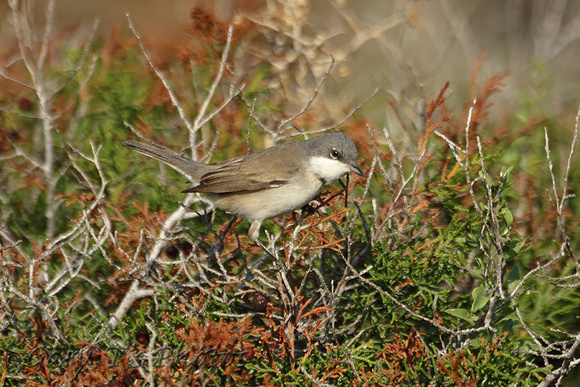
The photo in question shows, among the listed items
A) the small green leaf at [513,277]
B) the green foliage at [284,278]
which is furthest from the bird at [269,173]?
the small green leaf at [513,277]

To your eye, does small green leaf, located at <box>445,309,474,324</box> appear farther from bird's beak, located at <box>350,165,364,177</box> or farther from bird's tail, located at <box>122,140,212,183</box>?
bird's tail, located at <box>122,140,212,183</box>

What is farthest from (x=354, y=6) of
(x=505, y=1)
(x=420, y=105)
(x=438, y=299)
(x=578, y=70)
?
(x=438, y=299)

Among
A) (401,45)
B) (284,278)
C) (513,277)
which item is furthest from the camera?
(401,45)

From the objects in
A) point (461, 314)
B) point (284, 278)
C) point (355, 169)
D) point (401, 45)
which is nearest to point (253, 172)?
point (355, 169)

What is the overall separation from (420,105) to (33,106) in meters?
3.28

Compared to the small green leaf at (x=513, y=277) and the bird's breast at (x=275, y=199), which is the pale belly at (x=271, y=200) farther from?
the small green leaf at (x=513, y=277)

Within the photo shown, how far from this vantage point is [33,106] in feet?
15.7

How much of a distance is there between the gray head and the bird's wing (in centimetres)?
18

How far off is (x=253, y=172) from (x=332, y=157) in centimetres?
70

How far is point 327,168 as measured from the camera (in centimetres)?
392

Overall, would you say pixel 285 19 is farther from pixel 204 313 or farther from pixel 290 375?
pixel 290 375

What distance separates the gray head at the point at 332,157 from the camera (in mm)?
3791

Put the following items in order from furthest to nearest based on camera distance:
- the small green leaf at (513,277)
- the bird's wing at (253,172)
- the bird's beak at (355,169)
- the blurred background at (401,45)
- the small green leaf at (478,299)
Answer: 1. the blurred background at (401,45)
2. the bird's wing at (253,172)
3. the bird's beak at (355,169)
4. the small green leaf at (513,277)
5. the small green leaf at (478,299)

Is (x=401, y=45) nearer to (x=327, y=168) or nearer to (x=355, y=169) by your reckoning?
(x=327, y=168)
